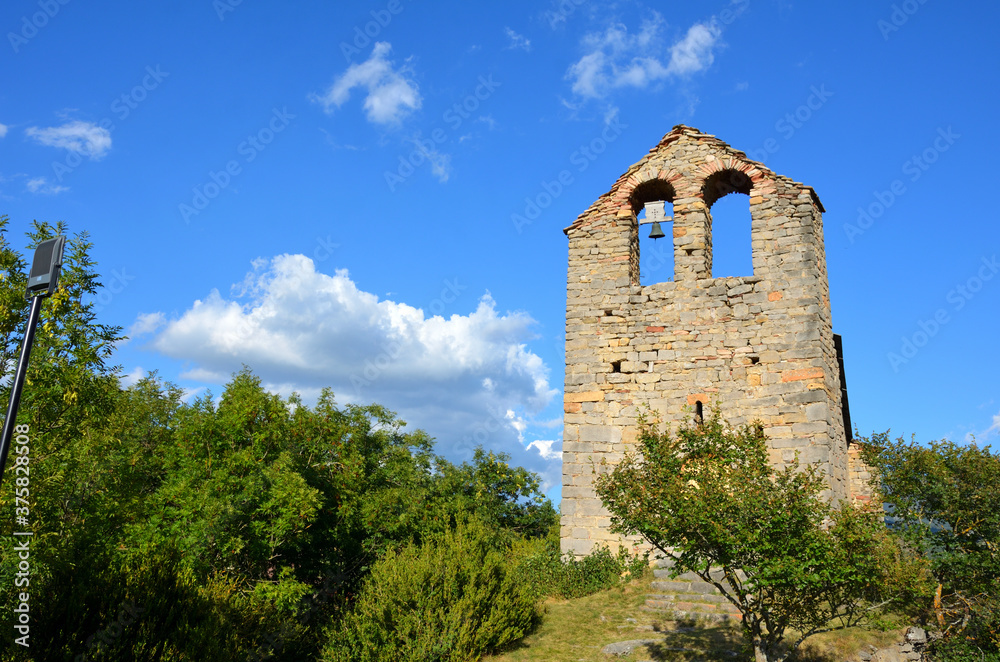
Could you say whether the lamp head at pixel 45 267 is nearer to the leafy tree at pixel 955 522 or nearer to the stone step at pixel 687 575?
the stone step at pixel 687 575

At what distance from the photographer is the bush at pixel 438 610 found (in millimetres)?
9023

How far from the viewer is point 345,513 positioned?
41.6 feet

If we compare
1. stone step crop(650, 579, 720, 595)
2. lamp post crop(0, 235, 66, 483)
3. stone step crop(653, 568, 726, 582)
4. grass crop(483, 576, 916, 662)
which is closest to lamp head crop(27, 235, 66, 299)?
lamp post crop(0, 235, 66, 483)

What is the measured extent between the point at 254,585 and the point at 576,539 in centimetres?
587

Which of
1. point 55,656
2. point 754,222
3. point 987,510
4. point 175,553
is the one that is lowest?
point 55,656

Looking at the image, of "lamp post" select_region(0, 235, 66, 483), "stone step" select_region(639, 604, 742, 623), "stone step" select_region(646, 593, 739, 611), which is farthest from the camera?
"stone step" select_region(646, 593, 739, 611)

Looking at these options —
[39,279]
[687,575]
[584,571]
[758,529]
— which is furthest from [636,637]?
[39,279]

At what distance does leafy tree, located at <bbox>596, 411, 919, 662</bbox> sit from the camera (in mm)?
6617

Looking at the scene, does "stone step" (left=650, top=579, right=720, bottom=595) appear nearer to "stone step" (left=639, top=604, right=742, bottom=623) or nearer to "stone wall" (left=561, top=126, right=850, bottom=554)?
"stone step" (left=639, top=604, right=742, bottom=623)

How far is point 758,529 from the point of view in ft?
21.7

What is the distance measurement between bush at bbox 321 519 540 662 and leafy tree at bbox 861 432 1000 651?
5811 mm

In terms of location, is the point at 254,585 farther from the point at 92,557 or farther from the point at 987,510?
the point at 987,510

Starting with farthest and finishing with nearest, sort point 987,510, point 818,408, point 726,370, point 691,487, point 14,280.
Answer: point 726,370, point 818,408, point 987,510, point 14,280, point 691,487

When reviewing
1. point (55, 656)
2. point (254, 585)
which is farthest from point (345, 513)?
point (55, 656)
